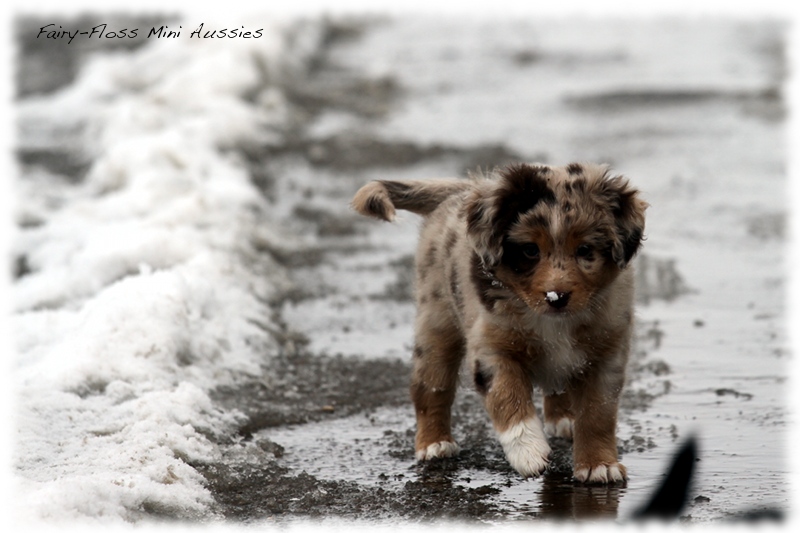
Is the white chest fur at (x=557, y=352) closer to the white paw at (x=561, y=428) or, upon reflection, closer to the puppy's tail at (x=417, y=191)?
the white paw at (x=561, y=428)

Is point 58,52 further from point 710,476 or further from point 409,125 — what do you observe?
point 710,476

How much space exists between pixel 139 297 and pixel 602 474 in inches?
145

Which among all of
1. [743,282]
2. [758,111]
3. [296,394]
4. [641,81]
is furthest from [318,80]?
[296,394]

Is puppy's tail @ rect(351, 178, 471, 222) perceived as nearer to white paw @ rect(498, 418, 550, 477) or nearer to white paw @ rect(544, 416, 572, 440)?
white paw @ rect(544, 416, 572, 440)

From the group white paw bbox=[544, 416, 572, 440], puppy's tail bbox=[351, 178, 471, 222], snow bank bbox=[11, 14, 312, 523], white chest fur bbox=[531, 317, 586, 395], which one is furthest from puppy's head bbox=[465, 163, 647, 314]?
snow bank bbox=[11, 14, 312, 523]

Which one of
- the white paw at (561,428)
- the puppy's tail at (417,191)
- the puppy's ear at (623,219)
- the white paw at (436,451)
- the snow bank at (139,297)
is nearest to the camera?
the puppy's ear at (623,219)

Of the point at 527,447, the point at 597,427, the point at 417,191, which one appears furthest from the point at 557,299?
the point at 417,191

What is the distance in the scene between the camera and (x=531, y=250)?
5.75 meters

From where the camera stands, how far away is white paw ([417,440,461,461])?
661 cm

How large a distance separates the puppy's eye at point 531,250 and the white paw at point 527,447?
0.80 m

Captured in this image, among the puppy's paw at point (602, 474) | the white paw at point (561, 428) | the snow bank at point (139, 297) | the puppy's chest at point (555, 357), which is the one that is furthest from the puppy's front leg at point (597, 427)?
the snow bank at point (139, 297)

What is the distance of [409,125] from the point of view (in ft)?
58.7

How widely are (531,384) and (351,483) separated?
3.42 ft

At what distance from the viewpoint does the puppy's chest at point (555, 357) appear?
5.93 meters
